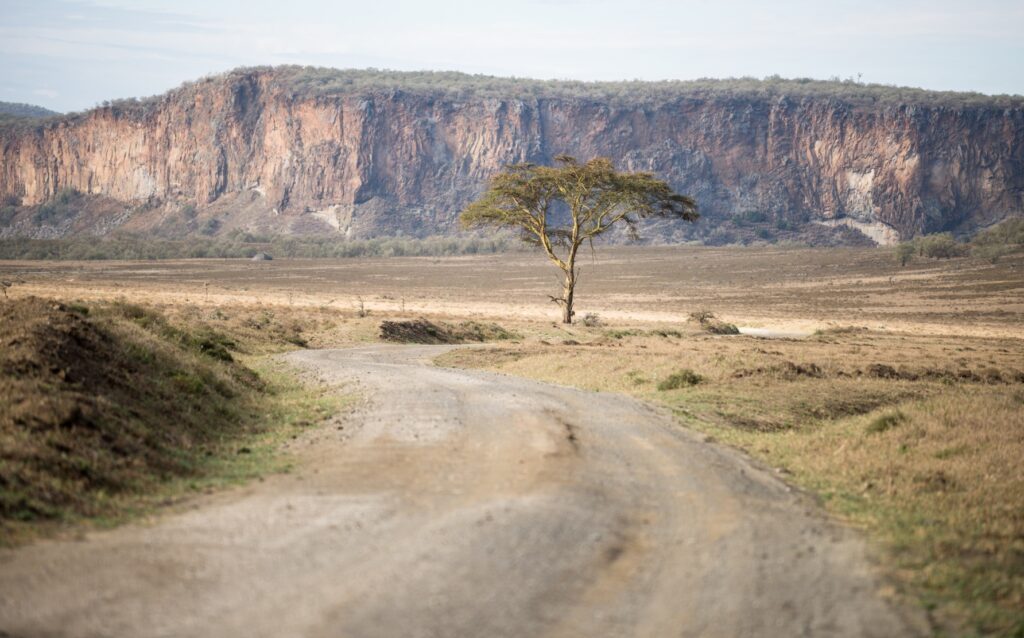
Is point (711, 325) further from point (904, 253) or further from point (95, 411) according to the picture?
point (904, 253)

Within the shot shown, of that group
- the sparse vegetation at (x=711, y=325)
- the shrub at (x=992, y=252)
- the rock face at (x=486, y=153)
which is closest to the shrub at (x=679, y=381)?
the sparse vegetation at (x=711, y=325)

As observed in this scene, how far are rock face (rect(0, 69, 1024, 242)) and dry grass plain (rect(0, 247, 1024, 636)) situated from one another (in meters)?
71.4

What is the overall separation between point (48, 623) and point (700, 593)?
15.7 ft

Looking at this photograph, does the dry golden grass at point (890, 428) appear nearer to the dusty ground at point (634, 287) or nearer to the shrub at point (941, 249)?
the dusty ground at point (634, 287)

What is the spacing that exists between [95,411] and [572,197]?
36449mm

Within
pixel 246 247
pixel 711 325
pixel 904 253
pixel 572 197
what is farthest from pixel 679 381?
pixel 246 247

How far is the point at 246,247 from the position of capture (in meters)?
148

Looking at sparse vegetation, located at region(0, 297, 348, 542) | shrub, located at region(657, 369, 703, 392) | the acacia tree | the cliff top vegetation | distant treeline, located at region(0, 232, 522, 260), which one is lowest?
distant treeline, located at region(0, 232, 522, 260)

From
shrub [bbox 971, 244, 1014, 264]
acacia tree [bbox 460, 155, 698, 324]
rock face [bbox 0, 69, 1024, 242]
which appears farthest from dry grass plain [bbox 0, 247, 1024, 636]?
rock face [bbox 0, 69, 1024, 242]

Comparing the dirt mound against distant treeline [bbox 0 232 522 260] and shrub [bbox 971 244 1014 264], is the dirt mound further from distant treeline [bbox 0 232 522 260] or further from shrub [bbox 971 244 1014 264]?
distant treeline [bbox 0 232 522 260]

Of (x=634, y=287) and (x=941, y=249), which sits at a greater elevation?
(x=941, y=249)

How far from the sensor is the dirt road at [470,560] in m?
6.90

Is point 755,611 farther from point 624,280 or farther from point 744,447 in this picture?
point 624,280

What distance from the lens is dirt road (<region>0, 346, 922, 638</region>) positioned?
6898mm
